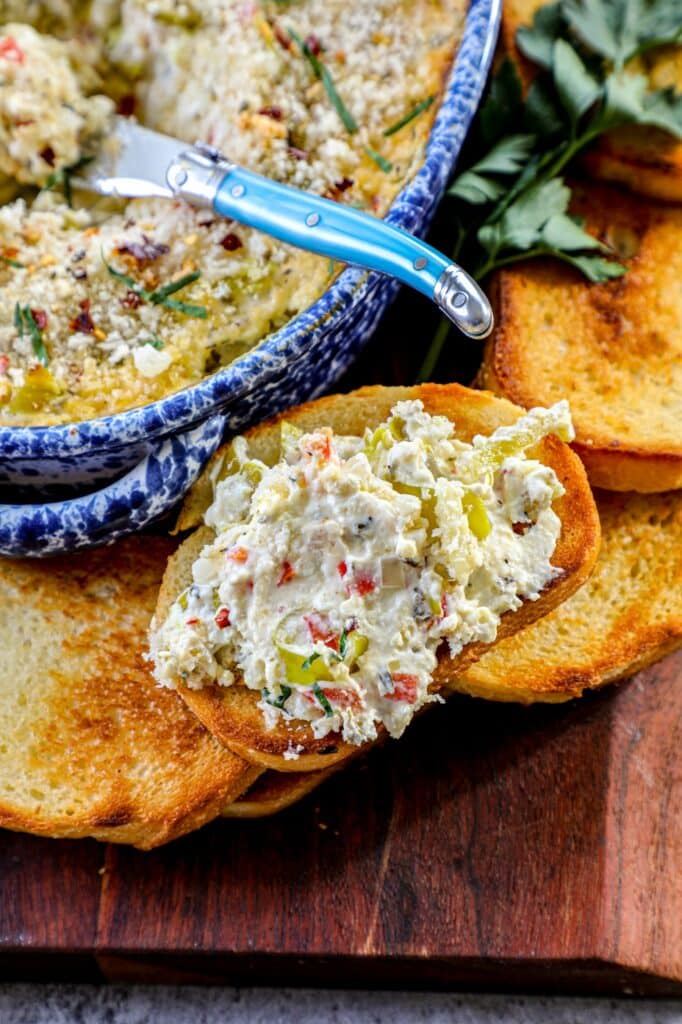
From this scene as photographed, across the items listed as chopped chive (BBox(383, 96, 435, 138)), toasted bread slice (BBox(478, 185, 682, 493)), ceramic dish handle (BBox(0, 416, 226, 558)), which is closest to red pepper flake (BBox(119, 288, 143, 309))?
ceramic dish handle (BBox(0, 416, 226, 558))

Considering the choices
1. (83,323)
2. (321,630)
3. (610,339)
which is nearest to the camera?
(321,630)

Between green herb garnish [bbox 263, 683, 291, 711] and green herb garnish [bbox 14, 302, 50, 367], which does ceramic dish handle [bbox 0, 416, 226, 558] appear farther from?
green herb garnish [bbox 263, 683, 291, 711]

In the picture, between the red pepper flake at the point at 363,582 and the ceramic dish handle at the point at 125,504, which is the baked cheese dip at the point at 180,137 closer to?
the ceramic dish handle at the point at 125,504

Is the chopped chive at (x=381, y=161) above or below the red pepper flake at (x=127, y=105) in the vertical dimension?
above

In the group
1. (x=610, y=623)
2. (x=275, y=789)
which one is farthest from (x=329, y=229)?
(x=275, y=789)

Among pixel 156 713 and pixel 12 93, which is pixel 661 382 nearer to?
pixel 156 713

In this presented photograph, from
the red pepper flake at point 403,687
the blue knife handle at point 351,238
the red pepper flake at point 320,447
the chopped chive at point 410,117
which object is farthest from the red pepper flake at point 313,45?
the red pepper flake at point 403,687

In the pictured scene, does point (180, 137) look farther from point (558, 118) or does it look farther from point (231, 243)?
point (558, 118)
